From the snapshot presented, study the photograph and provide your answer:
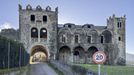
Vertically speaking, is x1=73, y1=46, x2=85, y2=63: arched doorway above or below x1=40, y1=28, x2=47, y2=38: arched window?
below

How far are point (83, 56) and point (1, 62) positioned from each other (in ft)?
185

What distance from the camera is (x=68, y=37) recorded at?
3172 inches

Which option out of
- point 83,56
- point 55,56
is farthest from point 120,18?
point 55,56

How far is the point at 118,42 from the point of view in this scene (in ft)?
A: 270

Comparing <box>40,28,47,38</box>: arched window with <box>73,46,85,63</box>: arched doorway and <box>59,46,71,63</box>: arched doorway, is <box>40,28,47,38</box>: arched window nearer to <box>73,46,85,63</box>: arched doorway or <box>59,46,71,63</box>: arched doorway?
<box>59,46,71,63</box>: arched doorway

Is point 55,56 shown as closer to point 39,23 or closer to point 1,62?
point 39,23

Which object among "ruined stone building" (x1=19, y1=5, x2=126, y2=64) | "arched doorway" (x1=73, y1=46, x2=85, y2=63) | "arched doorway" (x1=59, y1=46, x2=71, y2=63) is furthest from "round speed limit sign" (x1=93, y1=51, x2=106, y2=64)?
"arched doorway" (x1=73, y1=46, x2=85, y2=63)

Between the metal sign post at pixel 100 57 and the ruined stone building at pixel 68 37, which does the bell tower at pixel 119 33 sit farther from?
the metal sign post at pixel 100 57

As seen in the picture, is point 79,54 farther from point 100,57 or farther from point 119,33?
point 100,57

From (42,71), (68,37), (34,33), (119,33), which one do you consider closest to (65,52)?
(68,37)

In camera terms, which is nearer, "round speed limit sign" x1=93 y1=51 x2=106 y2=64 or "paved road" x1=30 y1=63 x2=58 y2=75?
"round speed limit sign" x1=93 y1=51 x2=106 y2=64

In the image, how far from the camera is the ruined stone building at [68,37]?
75.8m

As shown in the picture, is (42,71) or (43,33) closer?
(42,71)

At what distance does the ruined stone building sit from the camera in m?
75.8
